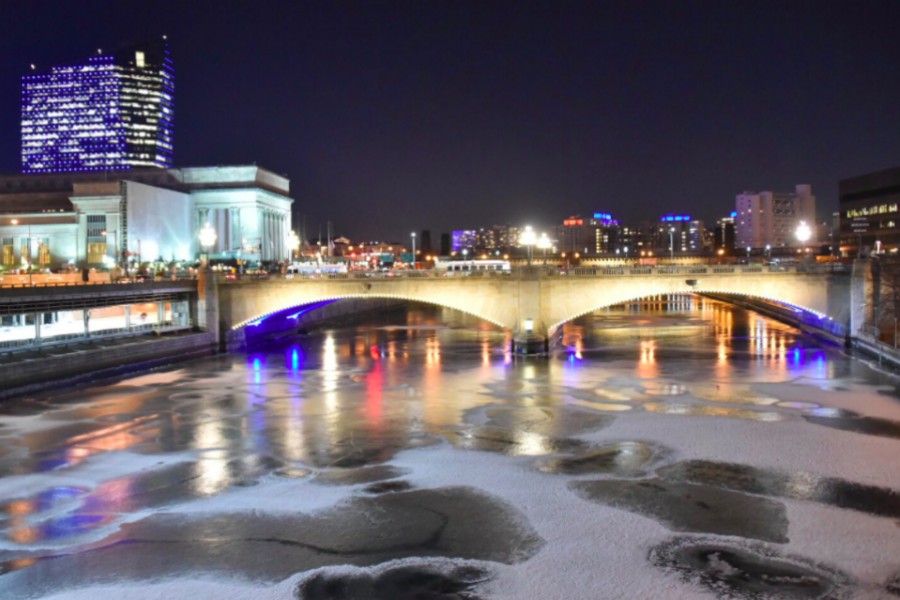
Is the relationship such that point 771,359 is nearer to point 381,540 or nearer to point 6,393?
point 381,540

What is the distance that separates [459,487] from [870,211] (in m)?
146

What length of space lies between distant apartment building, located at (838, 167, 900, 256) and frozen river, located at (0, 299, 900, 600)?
105m

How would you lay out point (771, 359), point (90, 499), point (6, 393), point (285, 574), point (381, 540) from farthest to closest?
point (771, 359) → point (6, 393) → point (90, 499) → point (381, 540) → point (285, 574)

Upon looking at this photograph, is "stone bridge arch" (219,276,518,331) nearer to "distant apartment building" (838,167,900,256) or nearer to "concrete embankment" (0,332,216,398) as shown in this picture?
"concrete embankment" (0,332,216,398)

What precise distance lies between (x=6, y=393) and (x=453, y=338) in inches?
1674

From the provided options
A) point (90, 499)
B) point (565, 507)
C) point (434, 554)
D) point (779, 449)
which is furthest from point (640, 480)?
point (90, 499)

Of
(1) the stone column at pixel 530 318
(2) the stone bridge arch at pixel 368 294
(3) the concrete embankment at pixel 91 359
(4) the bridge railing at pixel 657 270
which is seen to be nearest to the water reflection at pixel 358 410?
(1) the stone column at pixel 530 318

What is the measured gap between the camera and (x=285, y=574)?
20.8 m

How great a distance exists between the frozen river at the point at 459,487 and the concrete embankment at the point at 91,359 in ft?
7.86

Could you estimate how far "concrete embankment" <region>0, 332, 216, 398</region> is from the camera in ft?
152

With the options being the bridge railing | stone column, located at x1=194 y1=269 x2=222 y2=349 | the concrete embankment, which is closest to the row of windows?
the bridge railing

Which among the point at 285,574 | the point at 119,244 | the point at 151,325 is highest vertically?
the point at 119,244

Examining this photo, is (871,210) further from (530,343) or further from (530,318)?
(530,343)

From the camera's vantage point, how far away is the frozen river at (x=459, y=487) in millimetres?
20656
